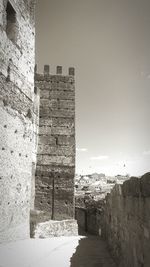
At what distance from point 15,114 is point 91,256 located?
11.5 feet

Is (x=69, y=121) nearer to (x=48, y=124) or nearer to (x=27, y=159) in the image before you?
(x=48, y=124)

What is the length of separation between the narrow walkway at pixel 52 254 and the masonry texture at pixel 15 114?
1.48ft

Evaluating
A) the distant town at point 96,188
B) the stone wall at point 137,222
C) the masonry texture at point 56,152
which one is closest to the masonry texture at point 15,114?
the distant town at point 96,188

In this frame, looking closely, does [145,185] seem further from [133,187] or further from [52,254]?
[52,254]

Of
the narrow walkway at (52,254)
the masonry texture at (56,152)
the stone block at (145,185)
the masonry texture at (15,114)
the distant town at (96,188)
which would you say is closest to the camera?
the stone block at (145,185)

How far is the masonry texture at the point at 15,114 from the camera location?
548 cm

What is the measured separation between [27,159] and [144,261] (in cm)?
468

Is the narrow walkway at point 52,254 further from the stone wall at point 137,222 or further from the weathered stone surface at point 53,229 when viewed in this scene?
the stone wall at point 137,222

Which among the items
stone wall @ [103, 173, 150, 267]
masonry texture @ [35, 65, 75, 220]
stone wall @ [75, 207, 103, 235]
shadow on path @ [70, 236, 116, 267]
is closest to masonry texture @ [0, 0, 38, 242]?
shadow on path @ [70, 236, 116, 267]

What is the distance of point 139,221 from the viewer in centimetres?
281

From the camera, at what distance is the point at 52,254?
5062mm

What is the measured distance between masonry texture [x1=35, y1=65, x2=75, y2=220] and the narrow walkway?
354 cm

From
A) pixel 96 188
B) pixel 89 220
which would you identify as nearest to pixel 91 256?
pixel 89 220

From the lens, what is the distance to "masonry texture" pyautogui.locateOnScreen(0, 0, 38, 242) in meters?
5.48
